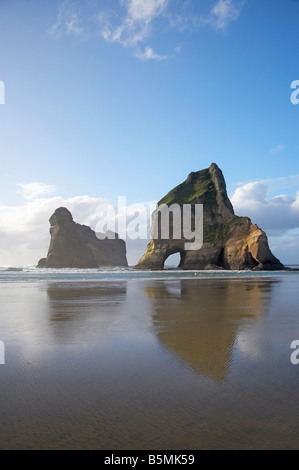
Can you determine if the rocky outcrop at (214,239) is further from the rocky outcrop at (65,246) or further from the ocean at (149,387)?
the ocean at (149,387)

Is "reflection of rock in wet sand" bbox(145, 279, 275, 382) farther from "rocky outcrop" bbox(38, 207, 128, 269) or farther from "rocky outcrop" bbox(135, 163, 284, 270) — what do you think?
"rocky outcrop" bbox(38, 207, 128, 269)

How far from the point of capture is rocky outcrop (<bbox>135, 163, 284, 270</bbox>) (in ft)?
197

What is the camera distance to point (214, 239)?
68.9 meters

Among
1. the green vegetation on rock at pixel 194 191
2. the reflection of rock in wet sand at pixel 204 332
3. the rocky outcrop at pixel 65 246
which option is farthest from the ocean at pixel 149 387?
the rocky outcrop at pixel 65 246

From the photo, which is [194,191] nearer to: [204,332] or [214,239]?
[214,239]

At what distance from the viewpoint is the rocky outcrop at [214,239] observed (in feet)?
197

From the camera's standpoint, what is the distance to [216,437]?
2305mm

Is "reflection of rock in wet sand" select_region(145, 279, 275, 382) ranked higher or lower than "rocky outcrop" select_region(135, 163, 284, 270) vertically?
lower

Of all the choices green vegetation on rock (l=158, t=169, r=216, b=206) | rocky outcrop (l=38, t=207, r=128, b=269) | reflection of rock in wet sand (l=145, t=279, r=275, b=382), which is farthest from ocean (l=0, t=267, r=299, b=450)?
rocky outcrop (l=38, t=207, r=128, b=269)

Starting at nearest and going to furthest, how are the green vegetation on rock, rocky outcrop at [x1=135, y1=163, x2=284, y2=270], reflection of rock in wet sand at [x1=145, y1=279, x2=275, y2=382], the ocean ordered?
the ocean
reflection of rock in wet sand at [x1=145, y1=279, x2=275, y2=382]
rocky outcrop at [x1=135, y1=163, x2=284, y2=270]
the green vegetation on rock

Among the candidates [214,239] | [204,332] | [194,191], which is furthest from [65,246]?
[204,332]
